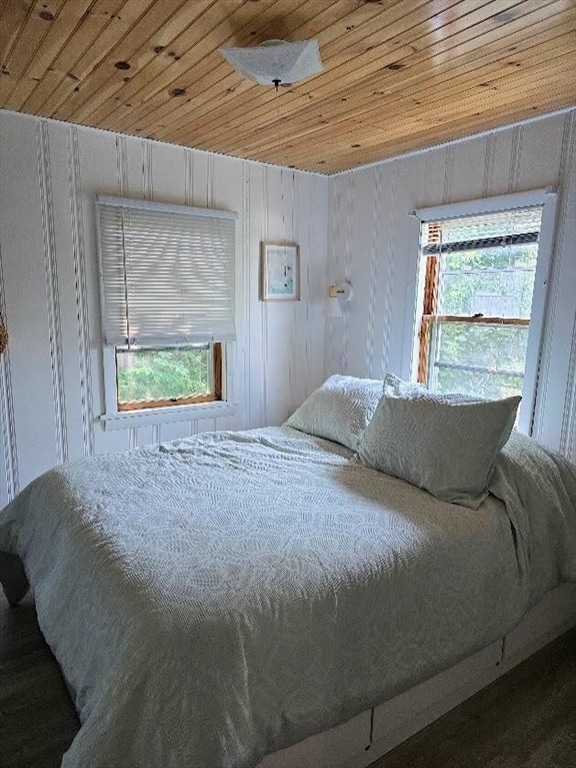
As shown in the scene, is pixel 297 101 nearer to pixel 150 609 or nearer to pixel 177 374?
pixel 177 374

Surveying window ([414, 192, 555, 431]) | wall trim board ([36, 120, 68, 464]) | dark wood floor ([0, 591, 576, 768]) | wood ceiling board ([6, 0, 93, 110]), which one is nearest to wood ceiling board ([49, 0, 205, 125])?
wood ceiling board ([6, 0, 93, 110])

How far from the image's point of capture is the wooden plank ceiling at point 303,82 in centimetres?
152

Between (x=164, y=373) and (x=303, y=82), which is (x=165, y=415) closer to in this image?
(x=164, y=373)

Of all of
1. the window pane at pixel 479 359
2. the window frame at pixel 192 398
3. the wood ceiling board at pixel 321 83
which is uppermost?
the wood ceiling board at pixel 321 83

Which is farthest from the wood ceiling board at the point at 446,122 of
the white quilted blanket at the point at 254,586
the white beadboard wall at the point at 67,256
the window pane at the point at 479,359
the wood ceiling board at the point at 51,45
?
the white quilted blanket at the point at 254,586

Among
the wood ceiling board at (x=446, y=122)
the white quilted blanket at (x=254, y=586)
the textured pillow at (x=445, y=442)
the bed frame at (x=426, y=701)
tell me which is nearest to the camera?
the white quilted blanket at (x=254, y=586)

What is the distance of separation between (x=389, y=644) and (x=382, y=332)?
2.18m

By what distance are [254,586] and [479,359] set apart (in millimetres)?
2011

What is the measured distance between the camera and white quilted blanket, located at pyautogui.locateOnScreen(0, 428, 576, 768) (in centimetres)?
111

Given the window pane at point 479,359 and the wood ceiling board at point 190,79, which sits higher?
the wood ceiling board at point 190,79

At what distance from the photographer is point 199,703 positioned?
1.09 metres

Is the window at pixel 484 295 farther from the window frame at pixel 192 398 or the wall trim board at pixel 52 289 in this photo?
the wall trim board at pixel 52 289

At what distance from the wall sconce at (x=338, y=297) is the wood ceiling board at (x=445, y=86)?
106 cm

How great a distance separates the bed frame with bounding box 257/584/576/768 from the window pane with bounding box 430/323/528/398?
106cm
